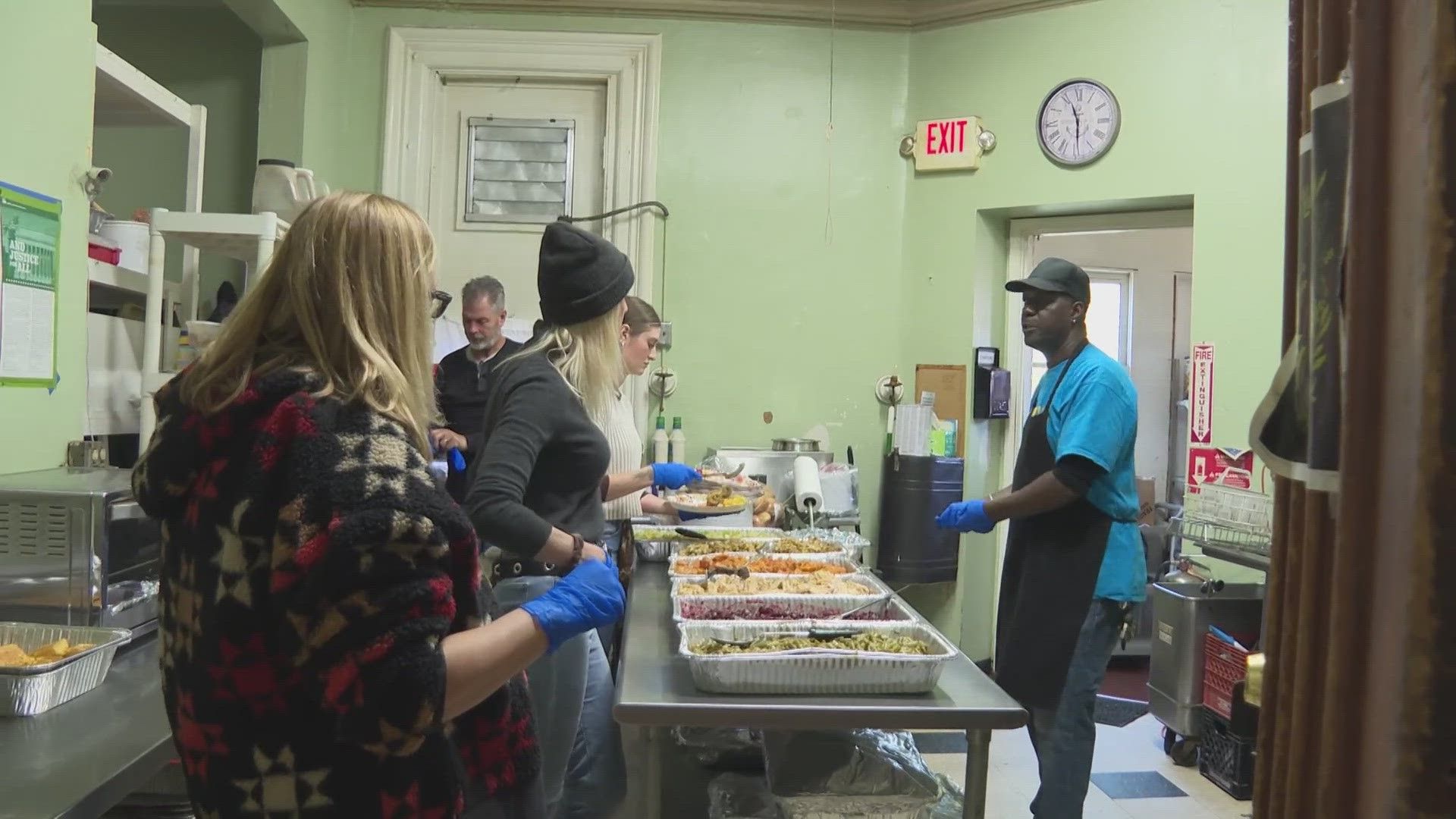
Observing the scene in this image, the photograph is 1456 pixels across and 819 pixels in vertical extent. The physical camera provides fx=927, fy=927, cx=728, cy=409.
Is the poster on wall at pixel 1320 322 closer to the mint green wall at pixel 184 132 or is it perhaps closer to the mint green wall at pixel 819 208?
the mint green wall at pixel 819 208

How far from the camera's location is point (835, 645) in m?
1.69

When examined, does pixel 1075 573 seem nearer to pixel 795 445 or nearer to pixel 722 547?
pixel 722 547

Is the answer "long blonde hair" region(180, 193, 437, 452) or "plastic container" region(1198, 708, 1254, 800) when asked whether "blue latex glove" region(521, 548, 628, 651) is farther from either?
"plastic container" region(1198, 708, 1254, 800)

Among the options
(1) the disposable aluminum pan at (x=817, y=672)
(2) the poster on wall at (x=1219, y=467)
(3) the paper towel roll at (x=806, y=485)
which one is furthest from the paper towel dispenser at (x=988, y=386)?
(1) the disposable aluminum pan at (x=817, y=672)

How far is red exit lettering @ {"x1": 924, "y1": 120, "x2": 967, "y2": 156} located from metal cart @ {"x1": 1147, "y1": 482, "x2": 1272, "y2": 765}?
1887 mm

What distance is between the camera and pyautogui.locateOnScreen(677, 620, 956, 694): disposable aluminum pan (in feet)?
5.11

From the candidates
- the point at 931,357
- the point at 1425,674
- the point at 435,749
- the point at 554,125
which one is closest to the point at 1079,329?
the point at 931,357

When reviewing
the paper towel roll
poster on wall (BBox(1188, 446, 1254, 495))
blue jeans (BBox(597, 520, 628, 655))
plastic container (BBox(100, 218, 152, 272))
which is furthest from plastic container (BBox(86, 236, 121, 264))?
poster on wall (BBox(1188, 446, 1254, 495))

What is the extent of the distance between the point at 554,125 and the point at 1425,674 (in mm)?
4565

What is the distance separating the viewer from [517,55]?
4.39 meters

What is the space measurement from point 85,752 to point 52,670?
232 millimetres

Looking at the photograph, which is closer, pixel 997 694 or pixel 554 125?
pixel 997 694

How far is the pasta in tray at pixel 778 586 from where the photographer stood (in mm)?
2080

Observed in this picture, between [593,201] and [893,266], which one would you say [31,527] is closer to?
[593,201]
